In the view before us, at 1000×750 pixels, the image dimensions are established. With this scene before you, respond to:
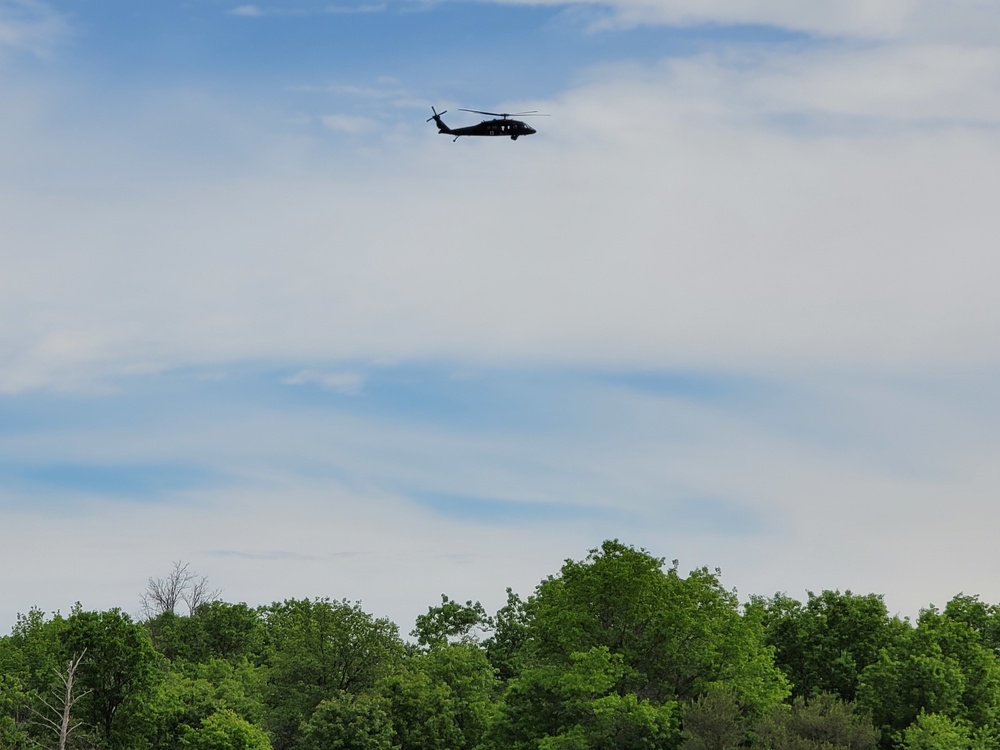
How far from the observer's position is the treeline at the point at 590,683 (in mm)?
67000

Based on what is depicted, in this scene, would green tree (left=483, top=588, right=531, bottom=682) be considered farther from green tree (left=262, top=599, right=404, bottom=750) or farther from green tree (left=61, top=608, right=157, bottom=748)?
green tree (left=61, top=608, right=157, bottom=748)

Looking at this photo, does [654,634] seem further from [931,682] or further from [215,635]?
[215,635]

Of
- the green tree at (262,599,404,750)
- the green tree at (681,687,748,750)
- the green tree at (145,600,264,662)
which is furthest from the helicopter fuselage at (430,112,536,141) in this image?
the green tree at (145,600,264,662)

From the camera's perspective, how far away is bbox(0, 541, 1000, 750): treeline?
67.0 meters

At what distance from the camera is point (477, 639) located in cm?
10856

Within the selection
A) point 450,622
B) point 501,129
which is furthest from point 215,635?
A: point 501,129

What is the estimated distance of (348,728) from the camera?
80.4 metres

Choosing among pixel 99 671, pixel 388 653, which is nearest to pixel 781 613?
pixel 388 653

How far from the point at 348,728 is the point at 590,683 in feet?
68.0

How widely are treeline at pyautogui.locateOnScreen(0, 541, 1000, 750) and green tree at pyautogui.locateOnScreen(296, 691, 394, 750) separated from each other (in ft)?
0.42

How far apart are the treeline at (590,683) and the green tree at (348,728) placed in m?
0.13

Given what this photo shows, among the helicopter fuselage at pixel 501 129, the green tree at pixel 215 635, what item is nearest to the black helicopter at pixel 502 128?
the helicopter fuselage at pixel 501 129

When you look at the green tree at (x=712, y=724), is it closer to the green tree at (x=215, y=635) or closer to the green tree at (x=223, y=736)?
the green tree at (x=223, y=736)

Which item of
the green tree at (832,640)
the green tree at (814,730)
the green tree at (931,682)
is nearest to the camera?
the green tree at (814,730)
